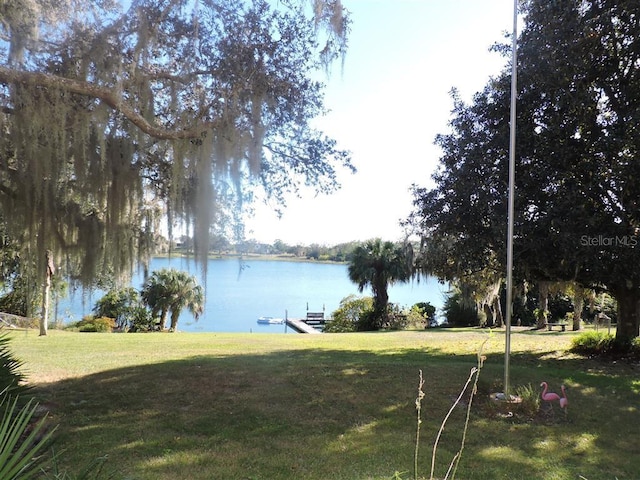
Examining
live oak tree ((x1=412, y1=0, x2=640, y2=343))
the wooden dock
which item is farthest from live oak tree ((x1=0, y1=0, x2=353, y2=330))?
the wooden dock

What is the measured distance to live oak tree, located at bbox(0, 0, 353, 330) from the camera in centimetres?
459

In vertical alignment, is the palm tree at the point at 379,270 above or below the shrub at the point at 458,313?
above

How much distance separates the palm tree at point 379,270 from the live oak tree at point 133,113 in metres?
17.0

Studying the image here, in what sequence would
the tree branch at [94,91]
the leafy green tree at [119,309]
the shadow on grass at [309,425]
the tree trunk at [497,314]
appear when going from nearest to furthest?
the shadow on grass at [309,425] < the tree branch at [94,91] < the tree trunk at [497,314] < the leafy green tree at [119,309]

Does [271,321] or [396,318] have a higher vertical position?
[396,318]

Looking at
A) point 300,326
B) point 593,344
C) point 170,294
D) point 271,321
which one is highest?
point 593,344

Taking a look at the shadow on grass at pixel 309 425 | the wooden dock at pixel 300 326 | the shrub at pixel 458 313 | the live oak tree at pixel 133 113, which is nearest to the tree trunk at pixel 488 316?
the shrub at pixel 458 313

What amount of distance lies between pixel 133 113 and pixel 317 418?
389 centimetres

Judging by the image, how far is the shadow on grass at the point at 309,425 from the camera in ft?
12.2

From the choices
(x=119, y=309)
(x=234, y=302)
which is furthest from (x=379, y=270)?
(x=234, y=302)

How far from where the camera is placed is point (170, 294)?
23.3 meters

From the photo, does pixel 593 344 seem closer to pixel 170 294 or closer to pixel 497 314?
pixel 497 314

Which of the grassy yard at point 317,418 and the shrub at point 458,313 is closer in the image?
the grassy yard at point 317,418

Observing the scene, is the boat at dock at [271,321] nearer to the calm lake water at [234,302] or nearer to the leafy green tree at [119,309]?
the calm lake water at [234,302]
